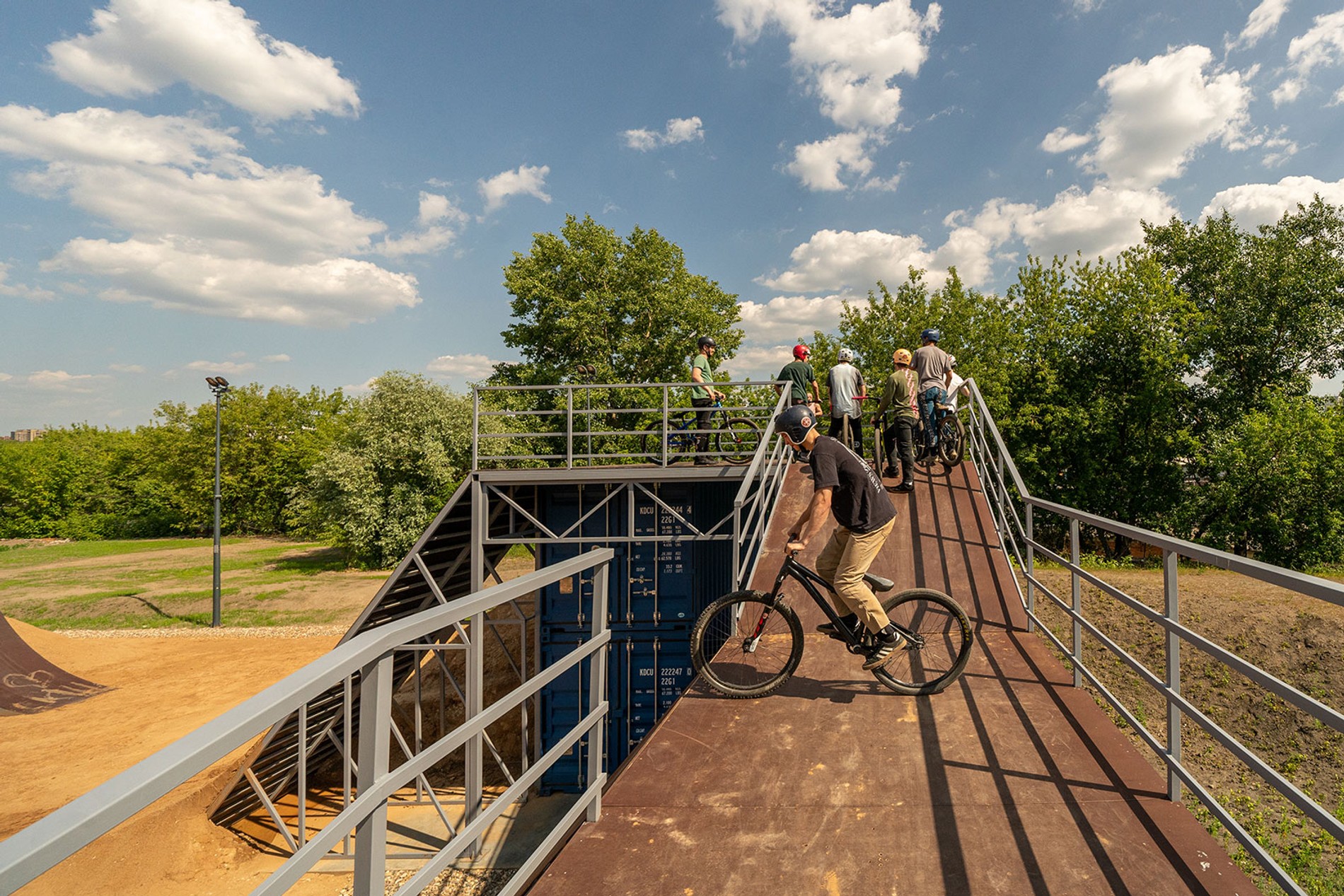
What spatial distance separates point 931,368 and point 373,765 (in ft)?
28.4

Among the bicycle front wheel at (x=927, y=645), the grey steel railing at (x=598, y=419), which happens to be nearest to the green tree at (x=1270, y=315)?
the grey steel railing at (x=598, y=419)

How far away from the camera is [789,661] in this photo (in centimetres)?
470

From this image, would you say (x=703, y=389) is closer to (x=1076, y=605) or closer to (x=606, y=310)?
(x=1076, y=605)

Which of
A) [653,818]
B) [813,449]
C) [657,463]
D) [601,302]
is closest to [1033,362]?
[601,302]

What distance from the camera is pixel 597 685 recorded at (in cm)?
326

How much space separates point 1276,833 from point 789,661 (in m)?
7.35

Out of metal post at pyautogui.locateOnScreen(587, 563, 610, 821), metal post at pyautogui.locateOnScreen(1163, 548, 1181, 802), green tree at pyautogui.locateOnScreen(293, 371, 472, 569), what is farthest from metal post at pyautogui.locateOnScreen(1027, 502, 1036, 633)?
green tree at pyautogui.locateOnScreen(293, 371, 472, 569)

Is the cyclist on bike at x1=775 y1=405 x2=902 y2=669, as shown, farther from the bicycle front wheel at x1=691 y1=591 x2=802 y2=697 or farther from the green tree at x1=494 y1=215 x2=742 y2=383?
the green tree at x1=494 y1=215 x2=742 y2=383

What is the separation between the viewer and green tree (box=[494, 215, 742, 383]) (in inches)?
1211

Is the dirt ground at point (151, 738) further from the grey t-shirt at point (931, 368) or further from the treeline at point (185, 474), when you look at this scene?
the treeline at point (185, 474)

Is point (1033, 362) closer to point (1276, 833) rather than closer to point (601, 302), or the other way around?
point (601, 302)

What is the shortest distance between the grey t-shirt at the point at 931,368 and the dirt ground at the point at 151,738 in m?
9.00

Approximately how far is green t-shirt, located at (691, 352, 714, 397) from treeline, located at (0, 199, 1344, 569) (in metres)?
15.3

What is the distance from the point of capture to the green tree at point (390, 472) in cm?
3059
